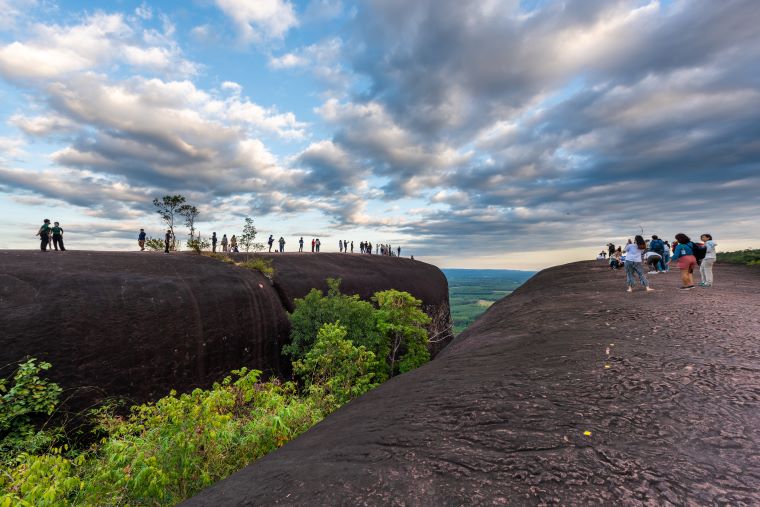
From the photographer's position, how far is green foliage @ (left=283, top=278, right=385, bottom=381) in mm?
16172

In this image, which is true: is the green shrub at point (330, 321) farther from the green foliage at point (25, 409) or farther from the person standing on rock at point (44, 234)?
the person standing on rock at point (44, 234)

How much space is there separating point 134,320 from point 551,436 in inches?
575

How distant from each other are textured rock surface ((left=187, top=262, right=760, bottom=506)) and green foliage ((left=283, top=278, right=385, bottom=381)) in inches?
429

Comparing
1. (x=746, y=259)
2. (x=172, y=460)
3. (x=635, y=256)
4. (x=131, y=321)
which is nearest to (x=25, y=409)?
(x=131, y=321)

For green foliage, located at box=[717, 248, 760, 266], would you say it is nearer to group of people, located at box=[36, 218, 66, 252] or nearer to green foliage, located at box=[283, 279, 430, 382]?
green foliage, located at box=[283, 279, 430, 382]

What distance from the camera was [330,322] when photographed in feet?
52.8

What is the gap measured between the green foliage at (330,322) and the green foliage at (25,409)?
26.8 feet

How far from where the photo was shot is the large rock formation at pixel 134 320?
11.1 m

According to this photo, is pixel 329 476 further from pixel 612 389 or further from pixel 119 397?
pixel 119 397

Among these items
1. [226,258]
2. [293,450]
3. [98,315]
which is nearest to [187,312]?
[98,315]

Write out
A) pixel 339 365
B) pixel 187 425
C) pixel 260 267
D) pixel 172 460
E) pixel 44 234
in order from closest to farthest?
pixel 172 460 < pixel 187 425 < pixel 339 365 < pixel 44 234 < pixel 260 267

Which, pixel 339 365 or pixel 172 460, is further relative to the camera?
pixel 339 365

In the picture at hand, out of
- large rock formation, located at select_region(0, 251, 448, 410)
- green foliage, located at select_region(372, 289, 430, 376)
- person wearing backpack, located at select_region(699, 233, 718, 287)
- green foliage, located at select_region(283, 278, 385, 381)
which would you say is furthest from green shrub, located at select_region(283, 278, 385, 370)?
person wearing backpack, located at select_region(699, 233, 718, 287)

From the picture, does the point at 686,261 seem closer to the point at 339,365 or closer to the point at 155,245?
the point at 339,365
